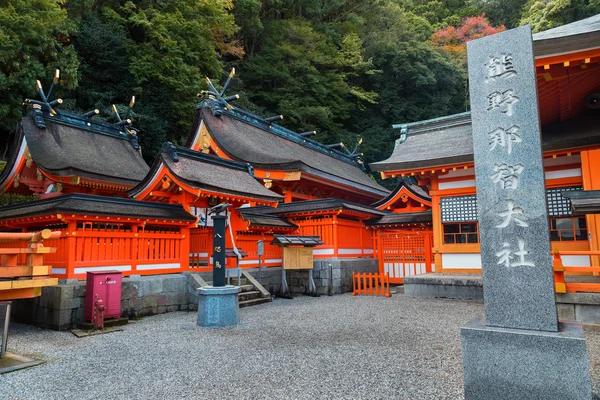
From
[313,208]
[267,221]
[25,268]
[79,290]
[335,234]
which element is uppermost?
[313,208]

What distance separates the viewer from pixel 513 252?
3914 millimetres

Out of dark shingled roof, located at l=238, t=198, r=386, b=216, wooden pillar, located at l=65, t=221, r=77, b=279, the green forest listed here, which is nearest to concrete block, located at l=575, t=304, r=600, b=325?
dark shingled roof, located at l=238, t=198, r=386, b=216

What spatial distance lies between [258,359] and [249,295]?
5361 mm

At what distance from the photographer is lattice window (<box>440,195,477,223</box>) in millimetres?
11078

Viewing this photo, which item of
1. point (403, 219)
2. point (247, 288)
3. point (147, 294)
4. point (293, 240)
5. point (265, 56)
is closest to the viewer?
point (147, 294)

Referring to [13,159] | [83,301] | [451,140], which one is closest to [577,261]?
[451,140]

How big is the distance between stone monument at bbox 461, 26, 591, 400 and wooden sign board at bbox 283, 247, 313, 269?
8.14 metres

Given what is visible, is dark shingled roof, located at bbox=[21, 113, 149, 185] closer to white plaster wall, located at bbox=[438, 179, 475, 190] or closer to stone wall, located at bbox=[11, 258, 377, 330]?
stone wall, located at bbox=[11, 258, 377, 330]

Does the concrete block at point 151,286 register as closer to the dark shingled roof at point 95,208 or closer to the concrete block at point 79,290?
the concrete block at point 79,290

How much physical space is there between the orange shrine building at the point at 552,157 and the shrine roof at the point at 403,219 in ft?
0.16

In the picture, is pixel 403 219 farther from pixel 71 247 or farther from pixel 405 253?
pixel 71 247

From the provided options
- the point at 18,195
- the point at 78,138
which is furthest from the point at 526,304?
the point at 18,195

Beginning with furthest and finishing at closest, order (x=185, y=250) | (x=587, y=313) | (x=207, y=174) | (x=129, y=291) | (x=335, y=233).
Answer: (x=335, y=233), (x=207, y=174), (x=185, y=250), (x=129, y=291), (x=587, y=313)

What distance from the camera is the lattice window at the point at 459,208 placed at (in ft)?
36.3
